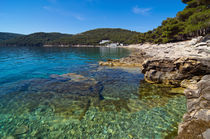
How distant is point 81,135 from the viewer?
5.23m

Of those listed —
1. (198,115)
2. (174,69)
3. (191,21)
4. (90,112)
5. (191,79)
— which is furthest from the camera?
(191,21)

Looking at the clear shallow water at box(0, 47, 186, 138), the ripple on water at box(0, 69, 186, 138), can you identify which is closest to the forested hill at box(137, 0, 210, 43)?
the ripple on water at box(0, 69, 186, 138)

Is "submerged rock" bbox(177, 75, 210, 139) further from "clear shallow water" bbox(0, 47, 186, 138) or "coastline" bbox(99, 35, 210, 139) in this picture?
"clear shallow water" bbox(0, 47, 186, 138)

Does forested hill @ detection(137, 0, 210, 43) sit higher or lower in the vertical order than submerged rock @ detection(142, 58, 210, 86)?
higher

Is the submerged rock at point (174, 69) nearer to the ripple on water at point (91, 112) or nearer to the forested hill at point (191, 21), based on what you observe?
the ripple on water at point (91, 112)

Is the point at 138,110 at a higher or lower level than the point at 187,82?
lower

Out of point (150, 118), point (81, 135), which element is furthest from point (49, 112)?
point (150, 118)

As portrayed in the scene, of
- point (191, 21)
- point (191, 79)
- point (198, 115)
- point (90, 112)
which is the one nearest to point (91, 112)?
point (90, 112)

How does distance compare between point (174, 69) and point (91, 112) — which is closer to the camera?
point (91, 112)

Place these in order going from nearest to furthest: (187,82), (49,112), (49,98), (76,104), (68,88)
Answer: (49,112)
(76,104)
(49,98)
(187,82)
(68,88)

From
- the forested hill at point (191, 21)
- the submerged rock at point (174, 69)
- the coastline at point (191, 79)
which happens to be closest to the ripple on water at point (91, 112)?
the coastline at point (191, 79)

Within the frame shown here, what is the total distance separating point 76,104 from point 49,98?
2.80 meters

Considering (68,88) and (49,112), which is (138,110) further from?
(68,88)

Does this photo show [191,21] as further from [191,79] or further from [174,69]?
[191,79]
